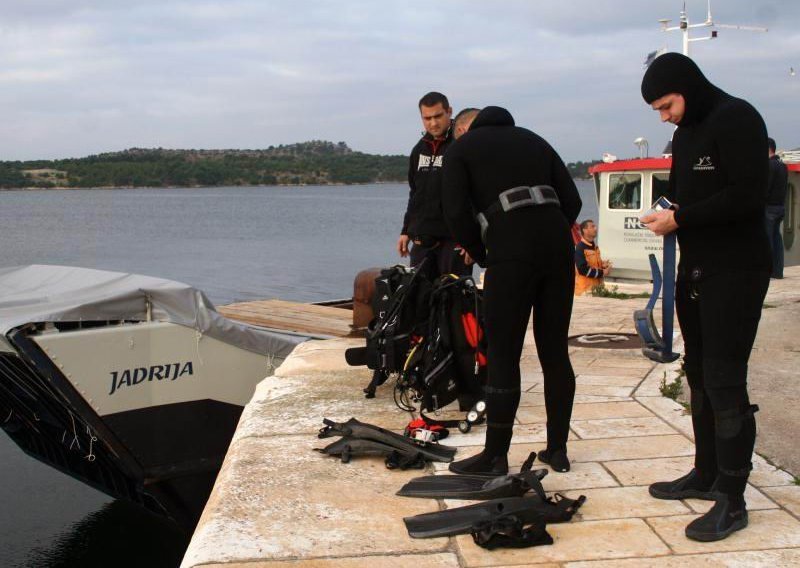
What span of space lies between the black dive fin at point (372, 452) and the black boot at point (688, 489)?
106 cm

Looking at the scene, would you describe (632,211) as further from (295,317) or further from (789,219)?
(295,317)

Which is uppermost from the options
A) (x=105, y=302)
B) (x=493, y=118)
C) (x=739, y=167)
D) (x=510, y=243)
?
(x=493, y=118)

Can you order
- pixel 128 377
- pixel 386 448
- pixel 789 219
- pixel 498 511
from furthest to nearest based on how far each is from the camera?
pixel 789 219, pixel 128 377, pixel 386 448, pixel 498 511

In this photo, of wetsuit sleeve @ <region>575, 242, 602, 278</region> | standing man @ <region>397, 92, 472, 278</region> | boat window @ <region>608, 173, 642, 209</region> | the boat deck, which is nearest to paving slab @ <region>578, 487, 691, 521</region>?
standing man @ <region>397, 92, 472, 278</region>

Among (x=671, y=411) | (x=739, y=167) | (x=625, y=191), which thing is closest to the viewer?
(x=739, y=167)

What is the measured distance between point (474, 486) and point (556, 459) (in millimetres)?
511

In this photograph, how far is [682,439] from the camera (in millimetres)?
4641

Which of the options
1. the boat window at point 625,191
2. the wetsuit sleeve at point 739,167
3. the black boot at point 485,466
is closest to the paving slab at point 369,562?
the black boot at point 485,466

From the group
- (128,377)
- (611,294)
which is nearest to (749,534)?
(128,377)

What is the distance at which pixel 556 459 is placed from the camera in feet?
13.8

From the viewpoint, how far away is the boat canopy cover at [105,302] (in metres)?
6.07

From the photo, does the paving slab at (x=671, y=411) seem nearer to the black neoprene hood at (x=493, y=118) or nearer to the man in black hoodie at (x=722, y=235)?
the man in black hoodie at (x=722, y=235)

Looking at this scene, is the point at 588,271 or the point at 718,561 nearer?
the point at 718,561

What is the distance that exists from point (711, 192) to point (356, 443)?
6.61 feet
